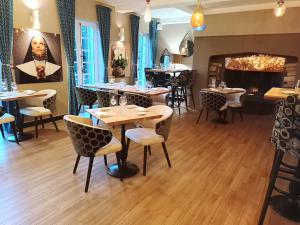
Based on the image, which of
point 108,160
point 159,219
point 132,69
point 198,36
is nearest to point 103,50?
point 132,69

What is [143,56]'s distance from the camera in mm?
7980

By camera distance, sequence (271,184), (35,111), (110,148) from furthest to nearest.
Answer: (35,111), (110,148), (271,184)

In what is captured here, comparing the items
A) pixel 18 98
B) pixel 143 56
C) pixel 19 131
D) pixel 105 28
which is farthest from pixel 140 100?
pixel 143 56

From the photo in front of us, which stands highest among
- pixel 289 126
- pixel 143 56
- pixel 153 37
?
pixel 153 37

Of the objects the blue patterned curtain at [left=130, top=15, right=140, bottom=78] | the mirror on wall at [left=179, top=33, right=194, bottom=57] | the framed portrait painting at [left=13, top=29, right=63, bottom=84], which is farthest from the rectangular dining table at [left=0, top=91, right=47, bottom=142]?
the mirror on wall at [left=179, top=33, right=194, bottom=57]

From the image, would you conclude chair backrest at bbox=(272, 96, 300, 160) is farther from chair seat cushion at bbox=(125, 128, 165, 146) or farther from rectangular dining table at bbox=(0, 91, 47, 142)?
rectangular dining table at bbox=(0, 91, 47, 142)

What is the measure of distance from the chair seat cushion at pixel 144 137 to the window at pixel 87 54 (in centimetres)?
326

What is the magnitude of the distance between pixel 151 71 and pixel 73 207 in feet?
16.7

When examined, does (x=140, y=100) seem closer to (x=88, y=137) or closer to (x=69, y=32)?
(x=88, y=137)

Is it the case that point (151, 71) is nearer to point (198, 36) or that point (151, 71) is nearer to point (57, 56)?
point (198, 36)

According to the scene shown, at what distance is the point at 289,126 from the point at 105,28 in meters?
5.22

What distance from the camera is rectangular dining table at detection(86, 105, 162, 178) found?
7.85 ft

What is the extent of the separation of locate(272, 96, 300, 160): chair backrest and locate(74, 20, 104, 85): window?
4.77 m

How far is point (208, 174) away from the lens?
2838 mm
